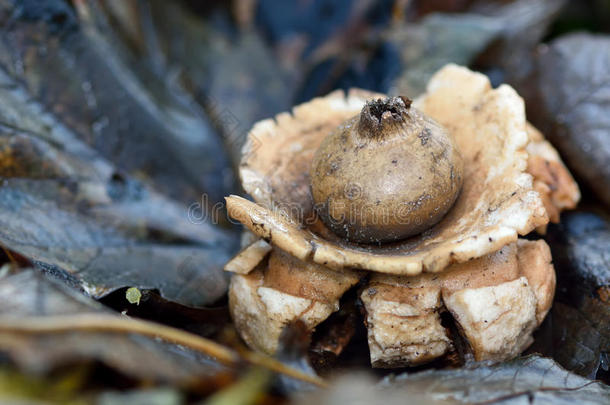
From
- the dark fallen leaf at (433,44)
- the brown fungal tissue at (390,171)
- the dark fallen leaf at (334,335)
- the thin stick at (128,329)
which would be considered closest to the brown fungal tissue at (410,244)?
the brown fungal tissue at (390,171)

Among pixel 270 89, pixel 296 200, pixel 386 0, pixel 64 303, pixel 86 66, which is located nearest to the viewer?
pixel 64 303

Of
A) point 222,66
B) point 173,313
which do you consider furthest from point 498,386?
point 222,66

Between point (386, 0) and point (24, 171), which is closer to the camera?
point (24, 171)

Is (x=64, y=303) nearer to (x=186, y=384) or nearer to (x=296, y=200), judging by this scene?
(x=186, y=384)

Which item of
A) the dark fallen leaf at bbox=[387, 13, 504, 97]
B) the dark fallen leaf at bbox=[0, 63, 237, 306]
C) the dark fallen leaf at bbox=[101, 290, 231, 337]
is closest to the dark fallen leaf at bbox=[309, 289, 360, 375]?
the dark fallen leaf at bbox=[101, 290, 231, 337]

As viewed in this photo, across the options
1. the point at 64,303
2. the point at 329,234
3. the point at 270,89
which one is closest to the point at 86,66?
the point at 270,89
